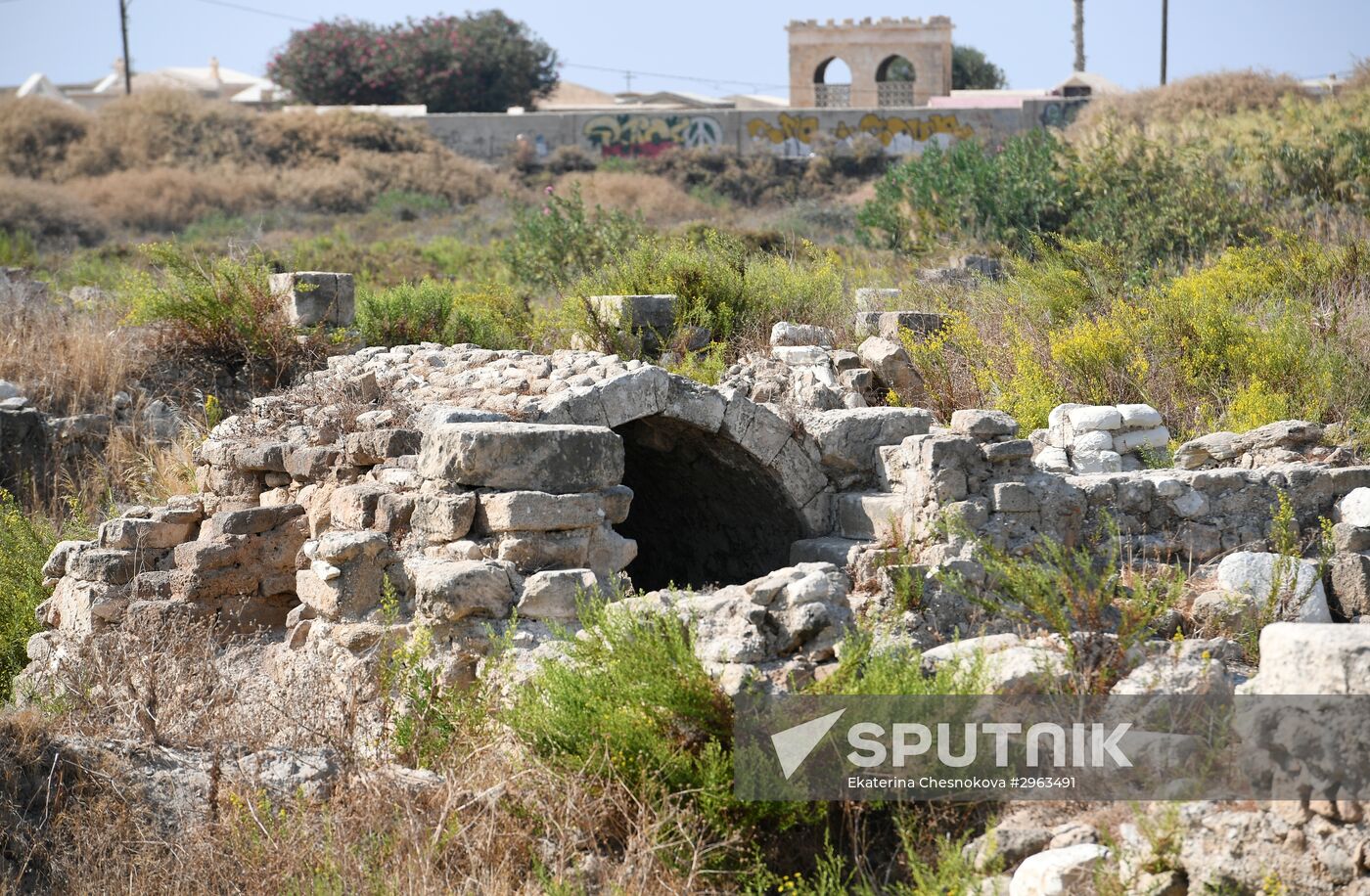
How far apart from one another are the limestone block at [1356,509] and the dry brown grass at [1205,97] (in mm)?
18984

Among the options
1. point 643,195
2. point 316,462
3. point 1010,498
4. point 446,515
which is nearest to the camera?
point 446,515

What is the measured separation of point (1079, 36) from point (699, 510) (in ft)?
130

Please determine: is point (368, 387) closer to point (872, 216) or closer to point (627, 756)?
point (627, 756)

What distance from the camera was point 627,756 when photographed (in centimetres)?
475

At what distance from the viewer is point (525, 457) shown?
618cm

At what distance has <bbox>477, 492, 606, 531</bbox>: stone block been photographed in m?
6.07

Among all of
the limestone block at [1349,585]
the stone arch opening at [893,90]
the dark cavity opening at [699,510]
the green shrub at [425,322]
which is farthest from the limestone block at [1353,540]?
the stone arch opening at [893,90]

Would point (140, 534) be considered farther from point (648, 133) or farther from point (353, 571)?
point (648, 133)

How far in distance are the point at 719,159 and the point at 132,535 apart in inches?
1081

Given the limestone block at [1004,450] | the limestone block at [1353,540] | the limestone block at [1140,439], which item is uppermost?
the limestone block at [1004,450]

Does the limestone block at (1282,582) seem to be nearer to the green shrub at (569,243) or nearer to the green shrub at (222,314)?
the green shrub at (222,314)

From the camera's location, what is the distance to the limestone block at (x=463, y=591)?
229 inches

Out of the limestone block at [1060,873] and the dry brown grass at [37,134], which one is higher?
the dry brown grass at [37,134]

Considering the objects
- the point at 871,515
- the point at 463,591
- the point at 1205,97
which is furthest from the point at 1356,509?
the point at 1205,97
